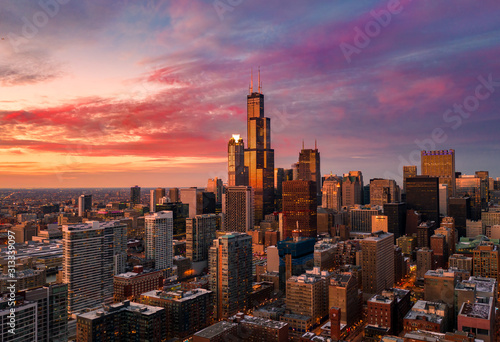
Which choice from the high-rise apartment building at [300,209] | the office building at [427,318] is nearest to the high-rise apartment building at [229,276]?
the office building at [427,318]

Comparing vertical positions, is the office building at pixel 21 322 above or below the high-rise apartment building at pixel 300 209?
below

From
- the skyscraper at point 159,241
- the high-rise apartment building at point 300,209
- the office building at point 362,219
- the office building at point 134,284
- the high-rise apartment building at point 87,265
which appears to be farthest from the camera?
the office building at point 362,219

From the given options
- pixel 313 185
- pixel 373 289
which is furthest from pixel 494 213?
pixel 373 289

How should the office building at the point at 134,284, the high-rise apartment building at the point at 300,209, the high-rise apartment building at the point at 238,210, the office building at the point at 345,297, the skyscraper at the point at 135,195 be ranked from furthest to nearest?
the skyscraper at the point at 135,195 → the high-rise apartment building at the point at 238,210 → the high-rise apartment building at the point at 300,209 → the office building at the point at 134,284 → the office building at the point at 345,297

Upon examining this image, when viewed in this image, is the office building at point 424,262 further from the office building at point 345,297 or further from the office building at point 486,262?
the office building at point 345,297

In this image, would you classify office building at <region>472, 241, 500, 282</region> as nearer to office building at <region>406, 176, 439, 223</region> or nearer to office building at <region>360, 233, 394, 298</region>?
office building at <region>360, 233, 394, 298</region>

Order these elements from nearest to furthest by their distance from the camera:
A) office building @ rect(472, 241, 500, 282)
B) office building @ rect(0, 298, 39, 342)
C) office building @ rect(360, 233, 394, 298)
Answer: office building @ rect(0, 298, 39, 342) → office building @ rect(360, 233, 394, 298) → office building @ rect(472, 241, 500, 282)

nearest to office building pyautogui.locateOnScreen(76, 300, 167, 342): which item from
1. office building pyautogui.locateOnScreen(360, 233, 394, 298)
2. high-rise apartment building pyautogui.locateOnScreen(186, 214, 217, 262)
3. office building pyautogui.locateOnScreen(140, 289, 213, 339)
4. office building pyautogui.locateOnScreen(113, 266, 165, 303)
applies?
office building pyautogui.locateOnScreen(140, 289, 213, 339)

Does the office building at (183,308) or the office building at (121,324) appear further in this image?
the office building at (183,308)
